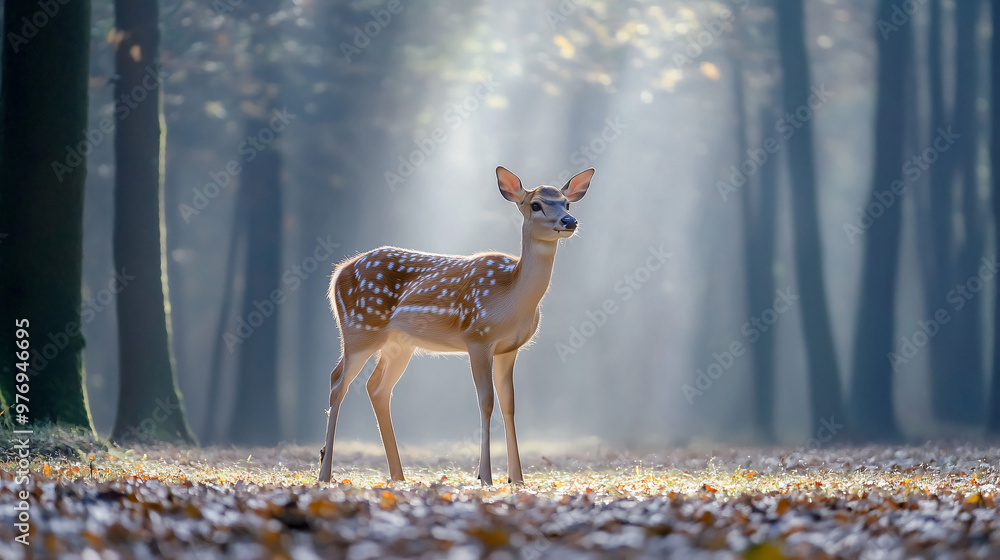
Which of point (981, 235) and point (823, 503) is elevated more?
point (981, 235)

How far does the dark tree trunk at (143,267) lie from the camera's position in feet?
41.3

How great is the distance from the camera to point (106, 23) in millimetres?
18641

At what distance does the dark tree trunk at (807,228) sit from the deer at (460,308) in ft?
A: 35.0

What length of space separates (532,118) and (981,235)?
13.2 metres

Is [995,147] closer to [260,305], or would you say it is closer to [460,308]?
[460,308]

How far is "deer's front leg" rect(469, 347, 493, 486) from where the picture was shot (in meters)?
7.24

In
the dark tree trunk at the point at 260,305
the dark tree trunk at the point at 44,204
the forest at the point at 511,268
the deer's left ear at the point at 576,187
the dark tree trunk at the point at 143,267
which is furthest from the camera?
the dark tree trunk at the point at 260,305

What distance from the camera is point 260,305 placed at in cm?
2138

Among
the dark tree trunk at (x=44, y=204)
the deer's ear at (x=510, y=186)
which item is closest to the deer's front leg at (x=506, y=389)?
the deer's ear at (x=510, y=186)

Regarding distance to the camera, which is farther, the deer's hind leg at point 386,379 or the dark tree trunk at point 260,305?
the dark tree trunk at point 260,305

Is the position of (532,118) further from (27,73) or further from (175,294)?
(27,73)

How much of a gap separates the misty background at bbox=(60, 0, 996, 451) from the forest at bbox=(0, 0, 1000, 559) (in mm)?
116

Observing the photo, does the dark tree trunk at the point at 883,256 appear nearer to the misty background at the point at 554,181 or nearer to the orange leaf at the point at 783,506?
the misty background at the point at 554,181

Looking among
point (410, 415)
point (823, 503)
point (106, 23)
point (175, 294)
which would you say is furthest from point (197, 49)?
point (823, 503)
